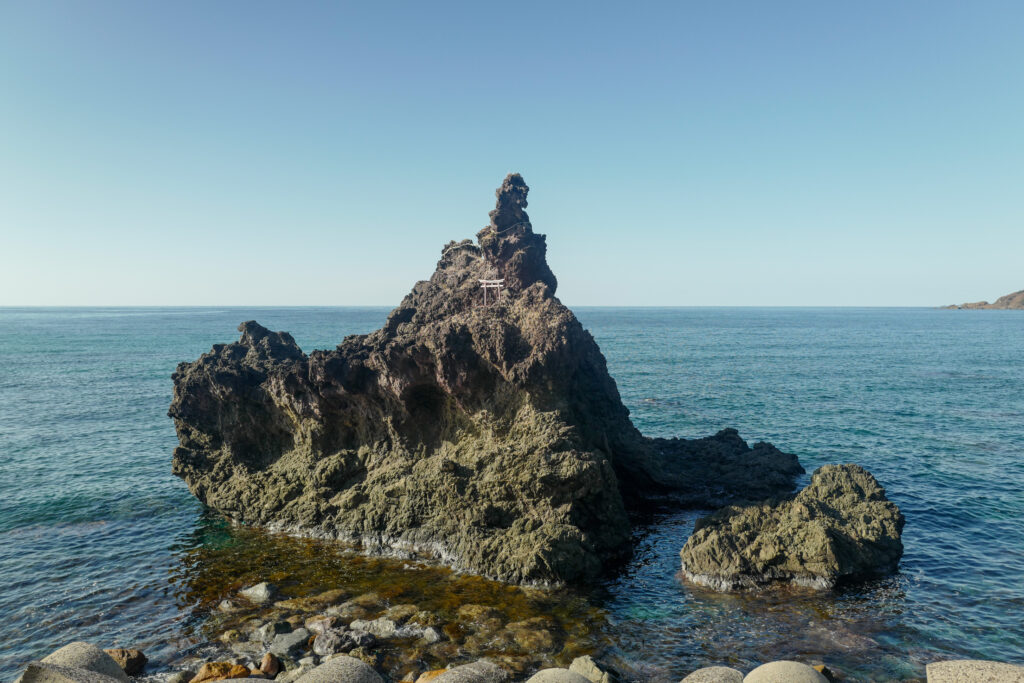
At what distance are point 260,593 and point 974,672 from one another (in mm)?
21202

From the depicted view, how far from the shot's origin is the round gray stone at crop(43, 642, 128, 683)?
46.7 ft

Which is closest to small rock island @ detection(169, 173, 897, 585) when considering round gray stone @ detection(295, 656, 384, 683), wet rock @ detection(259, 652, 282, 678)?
wet rock @ detection(259, 652, 282, 678)

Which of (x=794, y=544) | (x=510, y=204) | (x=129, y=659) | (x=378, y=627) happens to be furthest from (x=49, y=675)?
(x=510, y=204)

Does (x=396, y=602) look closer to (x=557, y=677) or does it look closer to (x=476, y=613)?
(x=476, y=613)

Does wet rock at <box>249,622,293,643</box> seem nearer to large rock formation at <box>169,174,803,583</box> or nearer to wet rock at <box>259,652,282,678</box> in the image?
wet rock at <box>259,652,282,678</box>

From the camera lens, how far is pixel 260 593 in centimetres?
2089

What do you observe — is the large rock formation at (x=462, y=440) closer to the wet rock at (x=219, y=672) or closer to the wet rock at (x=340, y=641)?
the wet rock at (x=340, y=641)

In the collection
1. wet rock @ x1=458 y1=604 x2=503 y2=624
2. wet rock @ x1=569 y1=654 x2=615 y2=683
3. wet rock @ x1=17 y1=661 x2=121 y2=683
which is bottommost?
wet rock @ x1=458 y1=604 x2=503 y2=624

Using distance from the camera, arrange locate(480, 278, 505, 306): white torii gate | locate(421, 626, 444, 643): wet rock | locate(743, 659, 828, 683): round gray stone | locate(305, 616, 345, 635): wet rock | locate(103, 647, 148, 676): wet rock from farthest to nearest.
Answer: locate(480, 278, 505, 306): white torii gate → locate(305, 616, 345, 635): wet rock → locate(421, 626, 444, 643): wet rock → locate(103, 647, 148, 676): wet rock → locate(743, 659, 828, 683): round gray stone

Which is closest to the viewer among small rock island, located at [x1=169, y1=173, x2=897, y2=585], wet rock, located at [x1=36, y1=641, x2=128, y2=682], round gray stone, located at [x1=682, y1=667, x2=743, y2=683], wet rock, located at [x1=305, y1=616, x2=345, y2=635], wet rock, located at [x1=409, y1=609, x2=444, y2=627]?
round gray stone, located at [x1=682, y1=667, x2=743, y2=683]

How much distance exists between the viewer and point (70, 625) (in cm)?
1969

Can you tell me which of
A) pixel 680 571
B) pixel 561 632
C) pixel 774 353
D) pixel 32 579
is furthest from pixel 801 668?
pixel 774 353

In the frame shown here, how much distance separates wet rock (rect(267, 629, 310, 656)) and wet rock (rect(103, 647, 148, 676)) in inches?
139

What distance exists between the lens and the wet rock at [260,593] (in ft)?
67.9
